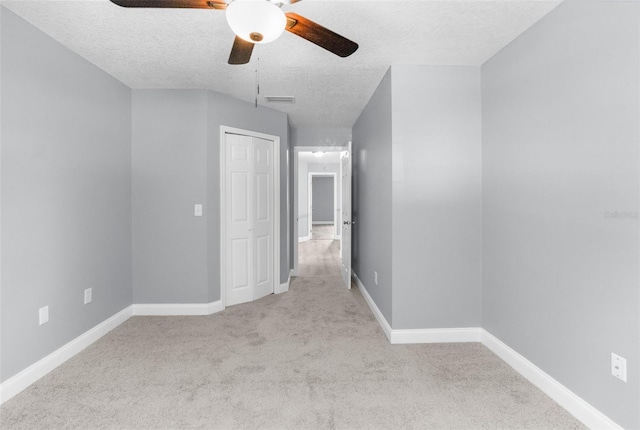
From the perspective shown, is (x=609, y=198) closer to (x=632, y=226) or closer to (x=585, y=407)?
(x=632, y=226)

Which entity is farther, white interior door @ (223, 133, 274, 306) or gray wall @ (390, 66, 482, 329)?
white interior door @ (223, 133, 274, 306)

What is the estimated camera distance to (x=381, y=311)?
2945 millimetres

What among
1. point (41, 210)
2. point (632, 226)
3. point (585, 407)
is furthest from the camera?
point (41, 210)

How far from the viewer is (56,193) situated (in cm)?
224

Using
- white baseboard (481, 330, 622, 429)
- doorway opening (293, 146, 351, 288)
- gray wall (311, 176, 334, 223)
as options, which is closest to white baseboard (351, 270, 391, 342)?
doorway opening (293, 146, 351, 288)

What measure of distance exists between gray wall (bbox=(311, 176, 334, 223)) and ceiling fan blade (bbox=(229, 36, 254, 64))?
11409 mm

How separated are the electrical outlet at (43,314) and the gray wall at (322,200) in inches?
439

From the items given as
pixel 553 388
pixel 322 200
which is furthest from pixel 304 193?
pixel 553 388

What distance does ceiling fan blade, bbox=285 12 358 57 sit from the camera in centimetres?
140

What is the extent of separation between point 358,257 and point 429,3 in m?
3.17

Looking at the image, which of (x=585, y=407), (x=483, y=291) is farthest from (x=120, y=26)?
(x=585, y=407)

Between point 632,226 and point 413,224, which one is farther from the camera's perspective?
point 413,224

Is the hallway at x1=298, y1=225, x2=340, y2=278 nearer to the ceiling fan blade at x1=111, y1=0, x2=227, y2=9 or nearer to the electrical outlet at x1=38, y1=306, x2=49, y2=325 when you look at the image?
the electrical outlet at x1=38, y1=306, x2=49, y2=325

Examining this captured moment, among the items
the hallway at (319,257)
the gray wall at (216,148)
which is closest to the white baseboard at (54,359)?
the gray wall at (216,148)
